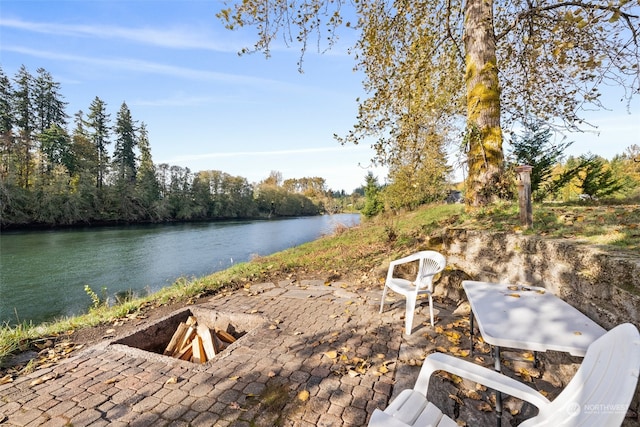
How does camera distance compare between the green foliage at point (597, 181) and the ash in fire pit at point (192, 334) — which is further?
the green foliage at point (597, 181)

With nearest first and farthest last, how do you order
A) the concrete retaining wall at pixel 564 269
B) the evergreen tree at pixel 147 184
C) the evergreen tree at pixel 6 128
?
the concrete retaining wall at pixel 564 269, the evergreen tree at pixel 6 128, the evergreen tree at pixel 147 184

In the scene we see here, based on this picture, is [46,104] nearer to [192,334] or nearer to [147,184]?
[147,184]

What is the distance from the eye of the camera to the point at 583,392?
1093 mm

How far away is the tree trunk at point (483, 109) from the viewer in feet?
17.6

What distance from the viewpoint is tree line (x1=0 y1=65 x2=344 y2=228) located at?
29.0m

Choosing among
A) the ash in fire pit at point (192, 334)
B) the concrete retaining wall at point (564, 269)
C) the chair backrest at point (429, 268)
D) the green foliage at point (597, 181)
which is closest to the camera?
the concrete retaining wall at point (564, 269)

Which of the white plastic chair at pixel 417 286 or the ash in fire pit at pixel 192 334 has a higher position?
the white plastic chair at pixel 417 286

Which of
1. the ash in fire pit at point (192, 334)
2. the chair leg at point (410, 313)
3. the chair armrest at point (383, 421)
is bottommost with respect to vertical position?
the ash in fire pit at point (192, 334)

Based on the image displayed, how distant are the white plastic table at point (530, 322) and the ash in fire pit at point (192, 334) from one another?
8.73 ft

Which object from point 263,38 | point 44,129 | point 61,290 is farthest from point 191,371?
point 44,129

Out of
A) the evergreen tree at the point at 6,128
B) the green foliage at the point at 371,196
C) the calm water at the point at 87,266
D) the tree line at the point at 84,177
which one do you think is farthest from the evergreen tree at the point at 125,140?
the green foliage at the point at 371,196

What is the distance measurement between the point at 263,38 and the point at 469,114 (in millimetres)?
4089

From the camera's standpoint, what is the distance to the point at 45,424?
2062mm

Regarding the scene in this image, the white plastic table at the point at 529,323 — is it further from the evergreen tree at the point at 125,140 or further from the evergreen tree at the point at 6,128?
the evergreen tree at the point at 125,140
